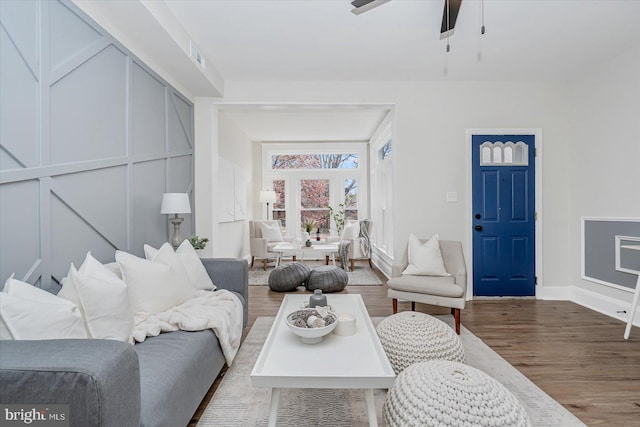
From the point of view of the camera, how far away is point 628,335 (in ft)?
9.47

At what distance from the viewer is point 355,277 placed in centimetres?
541

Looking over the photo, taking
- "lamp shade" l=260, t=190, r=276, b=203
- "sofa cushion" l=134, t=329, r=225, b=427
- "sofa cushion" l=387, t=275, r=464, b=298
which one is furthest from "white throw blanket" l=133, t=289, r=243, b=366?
"lamp shade" l=260, t=190, r=276, b=203

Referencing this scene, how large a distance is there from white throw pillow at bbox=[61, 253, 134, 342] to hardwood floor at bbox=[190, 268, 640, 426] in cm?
68

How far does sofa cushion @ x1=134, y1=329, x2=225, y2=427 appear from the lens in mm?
1288

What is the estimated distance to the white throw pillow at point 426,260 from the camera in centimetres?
343

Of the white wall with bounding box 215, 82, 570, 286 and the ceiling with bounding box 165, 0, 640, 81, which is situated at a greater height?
the ceiling with bounding box 165, 0, 640, 81

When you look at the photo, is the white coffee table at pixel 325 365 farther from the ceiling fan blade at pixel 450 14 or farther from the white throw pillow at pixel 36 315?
the ceiling fan blade at pixel 450 14

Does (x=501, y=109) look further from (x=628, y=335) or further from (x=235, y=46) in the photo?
(x=235, y=46)

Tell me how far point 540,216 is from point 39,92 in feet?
16.3

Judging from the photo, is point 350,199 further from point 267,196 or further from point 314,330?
point 314,330

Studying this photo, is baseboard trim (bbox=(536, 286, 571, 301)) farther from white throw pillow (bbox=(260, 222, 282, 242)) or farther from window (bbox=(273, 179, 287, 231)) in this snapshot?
window (bbox=(273, 179, 287, 231))

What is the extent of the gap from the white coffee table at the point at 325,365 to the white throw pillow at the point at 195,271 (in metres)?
0.87

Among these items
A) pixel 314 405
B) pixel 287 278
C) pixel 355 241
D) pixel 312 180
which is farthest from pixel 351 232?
pixel 314 405

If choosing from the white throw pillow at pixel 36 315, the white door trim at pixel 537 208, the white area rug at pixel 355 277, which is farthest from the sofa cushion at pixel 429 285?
the white throw pillow at pixel 36 315
